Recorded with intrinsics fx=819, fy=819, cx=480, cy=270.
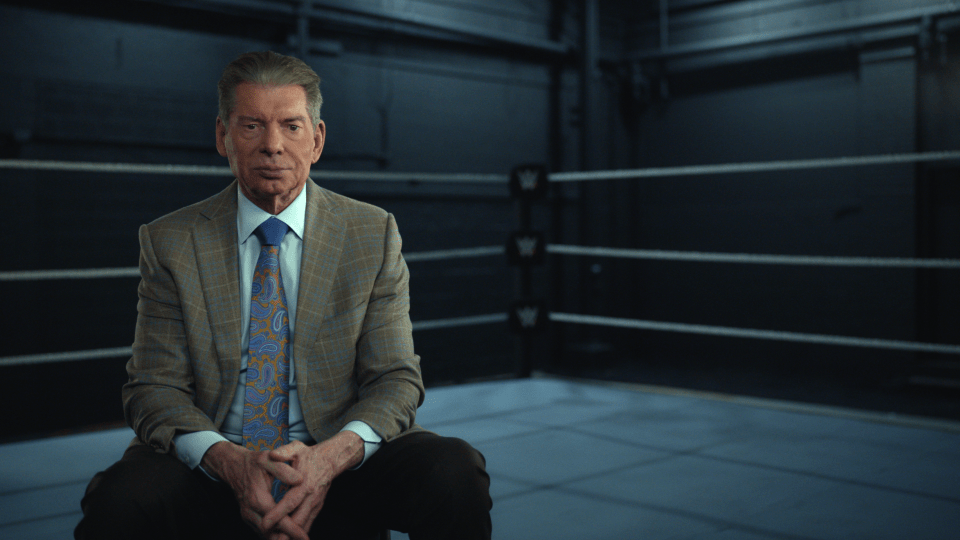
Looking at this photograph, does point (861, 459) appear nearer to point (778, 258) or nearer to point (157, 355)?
point (778, 258)

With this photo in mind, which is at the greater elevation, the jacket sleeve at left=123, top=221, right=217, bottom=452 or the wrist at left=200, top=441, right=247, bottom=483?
the jacket sleeve at left=123, top=221, right=217, bottom=452

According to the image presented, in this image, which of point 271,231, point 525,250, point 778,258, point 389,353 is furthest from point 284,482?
point 525,250

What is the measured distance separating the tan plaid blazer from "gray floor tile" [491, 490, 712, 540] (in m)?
0.55

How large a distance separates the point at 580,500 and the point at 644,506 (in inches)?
5.4

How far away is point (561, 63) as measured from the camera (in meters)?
5.98

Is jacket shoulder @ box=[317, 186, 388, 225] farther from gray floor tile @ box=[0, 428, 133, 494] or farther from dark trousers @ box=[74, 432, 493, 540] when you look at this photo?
gray floor tile @ box=[0, 428, 133, 494]

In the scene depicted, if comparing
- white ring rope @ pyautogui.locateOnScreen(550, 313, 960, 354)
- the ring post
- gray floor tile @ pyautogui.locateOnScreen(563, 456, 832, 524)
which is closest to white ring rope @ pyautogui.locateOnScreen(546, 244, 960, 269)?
the ring post

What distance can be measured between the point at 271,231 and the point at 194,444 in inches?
12.2

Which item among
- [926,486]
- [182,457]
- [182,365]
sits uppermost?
[182,365]

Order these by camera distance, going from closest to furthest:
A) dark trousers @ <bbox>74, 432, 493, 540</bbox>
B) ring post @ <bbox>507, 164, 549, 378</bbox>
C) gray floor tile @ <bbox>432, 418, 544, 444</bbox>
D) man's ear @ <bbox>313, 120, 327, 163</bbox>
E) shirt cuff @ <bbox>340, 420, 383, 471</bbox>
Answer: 1. dark trousers @ <bbox>74, 432, 493, 540</bbox>
2. shirt cuff @ <bbox>340, 420, 383, 471</bbox>
3. man's ear @ <bbox>313, 120, 327, 163</bbox>
4. gray floor tile @ <bbox>432, 418, 544, 444</bbox>
5. ring post @ <bbox>507, 164, 549, 378</bbox>

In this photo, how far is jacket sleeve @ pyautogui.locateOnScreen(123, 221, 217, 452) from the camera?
3.57 ft

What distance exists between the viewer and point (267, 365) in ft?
3.69

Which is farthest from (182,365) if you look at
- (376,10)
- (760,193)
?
(760,193)

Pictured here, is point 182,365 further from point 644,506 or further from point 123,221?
point 123,221
